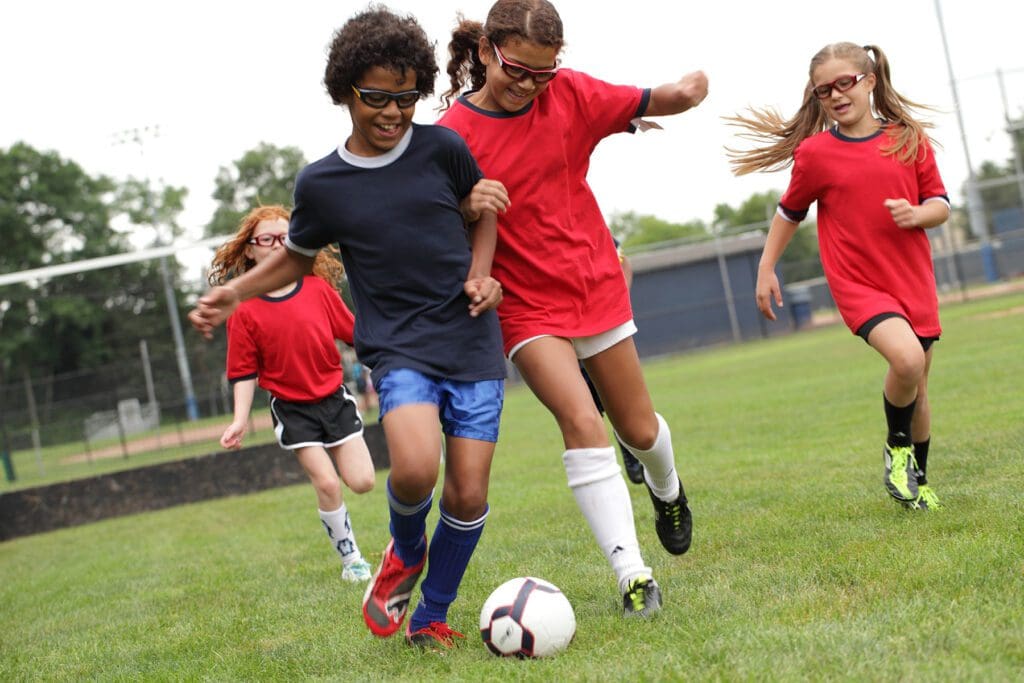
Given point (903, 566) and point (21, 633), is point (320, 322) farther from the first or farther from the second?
point (903, 566)

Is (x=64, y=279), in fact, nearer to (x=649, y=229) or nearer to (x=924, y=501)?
(x=649, y=229)

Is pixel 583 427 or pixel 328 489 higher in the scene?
pixel 583 427

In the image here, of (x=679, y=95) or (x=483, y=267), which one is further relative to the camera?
(x=679, y=95)

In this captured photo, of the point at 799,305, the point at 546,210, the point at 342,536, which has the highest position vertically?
the point at 546,210

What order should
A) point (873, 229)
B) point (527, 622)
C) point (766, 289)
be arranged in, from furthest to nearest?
point (766, 289), point (873, 229), point (527, 622)

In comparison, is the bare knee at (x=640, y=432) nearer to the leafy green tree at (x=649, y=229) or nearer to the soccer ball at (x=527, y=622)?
the soccer ball at (x=527, y=622)

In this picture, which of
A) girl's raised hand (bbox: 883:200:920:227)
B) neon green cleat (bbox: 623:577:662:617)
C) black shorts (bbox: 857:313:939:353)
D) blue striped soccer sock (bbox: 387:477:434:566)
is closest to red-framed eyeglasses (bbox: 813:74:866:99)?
girl's raised hand (bbox: 883:200:920:227)

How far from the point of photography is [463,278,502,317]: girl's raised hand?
13.0 feet

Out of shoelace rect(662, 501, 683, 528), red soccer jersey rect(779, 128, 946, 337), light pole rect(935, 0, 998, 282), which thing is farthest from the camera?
light pole rect(935, 0, 998, 282)

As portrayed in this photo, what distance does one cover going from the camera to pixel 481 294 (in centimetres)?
394

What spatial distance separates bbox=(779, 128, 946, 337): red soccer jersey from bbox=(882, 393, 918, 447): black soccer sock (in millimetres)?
349

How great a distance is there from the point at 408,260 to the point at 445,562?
1.06 meters

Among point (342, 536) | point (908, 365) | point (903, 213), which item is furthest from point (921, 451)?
point (342, 536)

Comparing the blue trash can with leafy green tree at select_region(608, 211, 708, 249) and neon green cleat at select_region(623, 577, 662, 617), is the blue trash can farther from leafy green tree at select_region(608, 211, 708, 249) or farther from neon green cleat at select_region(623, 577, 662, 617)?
neon green cleat at select_region(623, 577, 662, 617)
